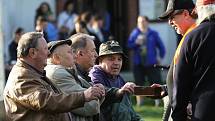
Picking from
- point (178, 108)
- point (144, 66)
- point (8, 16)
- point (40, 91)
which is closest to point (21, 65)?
point (40, 91)

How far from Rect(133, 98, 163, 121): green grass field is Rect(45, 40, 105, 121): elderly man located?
5779mm

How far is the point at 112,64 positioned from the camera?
7.02 m

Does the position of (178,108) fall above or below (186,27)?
below

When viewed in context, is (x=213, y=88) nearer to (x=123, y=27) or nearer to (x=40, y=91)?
(x=40, y=91)

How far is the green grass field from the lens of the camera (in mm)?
12430

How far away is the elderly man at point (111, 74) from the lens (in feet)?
22.6

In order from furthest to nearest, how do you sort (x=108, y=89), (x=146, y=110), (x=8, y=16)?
(x=8, y=16)
(x=146, y=110)
(x=108, y=89)

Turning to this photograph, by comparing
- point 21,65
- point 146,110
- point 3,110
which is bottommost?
point 146,110

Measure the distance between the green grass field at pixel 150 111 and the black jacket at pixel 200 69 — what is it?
6541mm

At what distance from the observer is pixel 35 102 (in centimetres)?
581

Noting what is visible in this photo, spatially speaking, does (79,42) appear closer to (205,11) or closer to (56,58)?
(56,58)

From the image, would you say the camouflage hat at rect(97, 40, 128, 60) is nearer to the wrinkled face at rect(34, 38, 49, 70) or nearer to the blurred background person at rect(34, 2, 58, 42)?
the wrinkled face at rect(34, 38, 49, 70)

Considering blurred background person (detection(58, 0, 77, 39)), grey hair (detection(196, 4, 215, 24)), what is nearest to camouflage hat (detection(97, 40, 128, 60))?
grey hair (detection(196, 4, 215, 24))

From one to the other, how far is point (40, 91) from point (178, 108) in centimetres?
107
